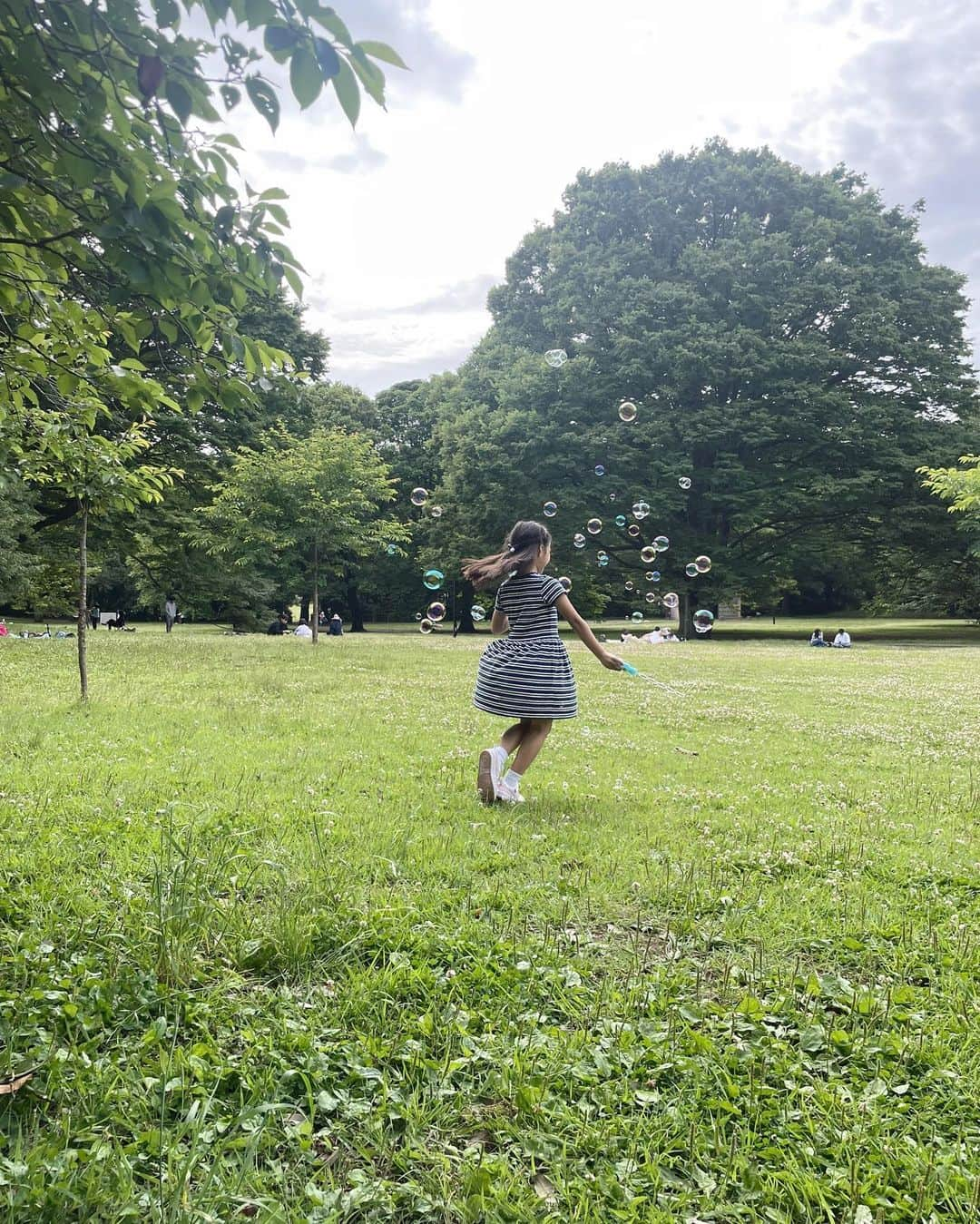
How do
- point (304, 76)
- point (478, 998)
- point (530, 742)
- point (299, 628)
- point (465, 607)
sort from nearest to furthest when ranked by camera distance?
point (304, 76) < point (478, 998) < point (530, 742) < point (299, 628) < point (465, 607)

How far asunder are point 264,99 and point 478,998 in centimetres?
346

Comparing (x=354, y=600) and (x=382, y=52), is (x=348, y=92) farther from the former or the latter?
(x=354, y=600)

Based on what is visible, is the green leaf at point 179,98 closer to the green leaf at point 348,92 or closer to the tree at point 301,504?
the green leaf at point 348,92

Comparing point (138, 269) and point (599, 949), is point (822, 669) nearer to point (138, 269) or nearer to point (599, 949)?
point (599, 949)

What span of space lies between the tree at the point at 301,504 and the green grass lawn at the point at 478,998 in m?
18.6

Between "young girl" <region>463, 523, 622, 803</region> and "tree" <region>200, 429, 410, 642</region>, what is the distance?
17.7 m

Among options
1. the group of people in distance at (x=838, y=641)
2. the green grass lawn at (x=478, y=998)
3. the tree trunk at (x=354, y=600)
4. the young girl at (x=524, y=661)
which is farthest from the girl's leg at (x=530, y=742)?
the tree trunk at (x=354, y=600)

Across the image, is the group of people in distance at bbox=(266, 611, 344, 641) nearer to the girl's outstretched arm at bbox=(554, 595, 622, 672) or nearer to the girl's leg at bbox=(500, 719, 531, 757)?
the girl's leg at bbox=(500, 719, 531, 757)

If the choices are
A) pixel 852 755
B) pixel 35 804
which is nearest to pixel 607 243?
pixel 852 755

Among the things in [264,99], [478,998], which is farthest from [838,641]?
[264,99]

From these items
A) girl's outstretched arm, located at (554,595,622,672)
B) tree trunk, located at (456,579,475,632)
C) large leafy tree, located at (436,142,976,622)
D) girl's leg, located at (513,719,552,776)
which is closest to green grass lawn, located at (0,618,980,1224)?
girl's leg, located at (513,719,552,776)

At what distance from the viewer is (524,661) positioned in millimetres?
6195

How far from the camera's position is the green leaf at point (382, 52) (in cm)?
216

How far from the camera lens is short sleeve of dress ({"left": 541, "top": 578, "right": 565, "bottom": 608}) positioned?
6281 millimetres
